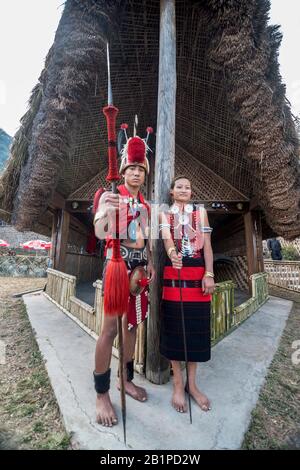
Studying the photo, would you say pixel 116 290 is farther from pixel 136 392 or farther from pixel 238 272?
pixel 238 272

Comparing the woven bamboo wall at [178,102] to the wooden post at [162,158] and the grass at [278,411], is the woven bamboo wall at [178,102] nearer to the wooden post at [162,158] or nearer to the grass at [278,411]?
the wooden post at [162,158]

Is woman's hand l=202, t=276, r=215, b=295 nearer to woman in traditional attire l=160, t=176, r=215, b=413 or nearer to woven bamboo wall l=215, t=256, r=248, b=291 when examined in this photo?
woman in traditional attire l=160, t=176, r=215, b=413

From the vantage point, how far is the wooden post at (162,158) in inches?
88.1

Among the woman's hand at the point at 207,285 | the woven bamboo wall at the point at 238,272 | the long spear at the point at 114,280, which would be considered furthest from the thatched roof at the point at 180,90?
the woven bamboo wall at the point at 238,272

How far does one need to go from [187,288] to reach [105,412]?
3.28ft

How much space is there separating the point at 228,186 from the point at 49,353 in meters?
4.61

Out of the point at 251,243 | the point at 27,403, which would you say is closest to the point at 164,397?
the point at 27,403

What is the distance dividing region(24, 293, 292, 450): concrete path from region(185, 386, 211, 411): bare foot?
4 cm

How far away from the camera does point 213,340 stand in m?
3.15

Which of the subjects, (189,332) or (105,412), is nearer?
→ (105,412)

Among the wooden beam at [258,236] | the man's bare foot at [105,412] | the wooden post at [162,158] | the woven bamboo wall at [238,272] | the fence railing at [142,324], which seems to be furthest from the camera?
the woven bamboo wall at [238,272]

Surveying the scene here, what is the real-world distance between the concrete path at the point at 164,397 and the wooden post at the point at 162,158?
203 mm

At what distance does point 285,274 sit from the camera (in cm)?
952

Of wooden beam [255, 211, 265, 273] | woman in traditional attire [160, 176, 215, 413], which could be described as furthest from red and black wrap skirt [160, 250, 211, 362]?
wooden beam [255, 211, 265, 273]
